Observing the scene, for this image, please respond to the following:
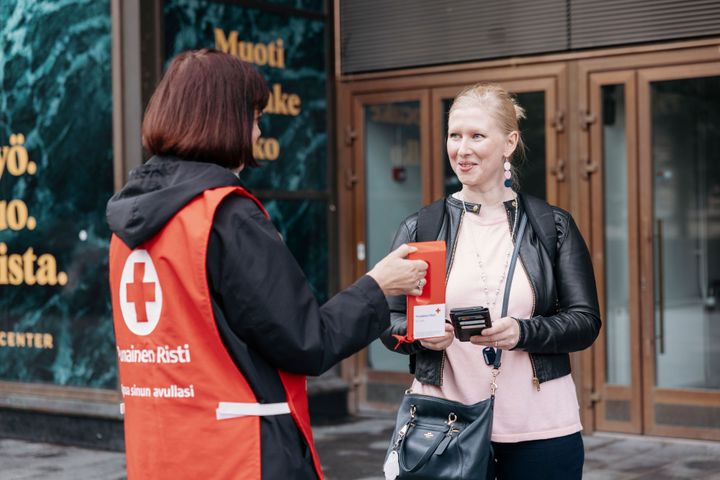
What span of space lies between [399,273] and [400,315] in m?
0.72

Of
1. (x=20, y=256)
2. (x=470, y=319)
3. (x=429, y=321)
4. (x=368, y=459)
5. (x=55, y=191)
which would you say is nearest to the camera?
(x=429, y=321)

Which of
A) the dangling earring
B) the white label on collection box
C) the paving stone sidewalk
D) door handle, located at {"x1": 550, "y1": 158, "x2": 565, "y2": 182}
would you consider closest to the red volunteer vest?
the white label on collection box

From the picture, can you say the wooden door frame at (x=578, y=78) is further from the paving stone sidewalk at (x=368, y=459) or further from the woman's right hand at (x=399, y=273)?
the woman's right hand at (x=399, y=273)

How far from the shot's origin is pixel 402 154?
841cm

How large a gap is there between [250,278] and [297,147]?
6.14m

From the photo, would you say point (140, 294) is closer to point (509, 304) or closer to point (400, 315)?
point (400, 315)

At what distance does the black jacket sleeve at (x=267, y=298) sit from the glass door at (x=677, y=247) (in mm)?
5268

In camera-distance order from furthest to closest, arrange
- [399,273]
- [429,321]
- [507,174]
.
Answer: [507,174], [429,321], [399,273]

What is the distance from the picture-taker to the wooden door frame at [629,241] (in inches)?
285

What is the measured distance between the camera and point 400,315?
3.24 meters

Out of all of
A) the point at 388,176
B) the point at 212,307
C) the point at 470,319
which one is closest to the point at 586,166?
the point at 388,176

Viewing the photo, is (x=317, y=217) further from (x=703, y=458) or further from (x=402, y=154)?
(x=703, y=458)

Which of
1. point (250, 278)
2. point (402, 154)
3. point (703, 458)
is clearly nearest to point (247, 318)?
point (250, 278)

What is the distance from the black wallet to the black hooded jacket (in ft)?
2.04
